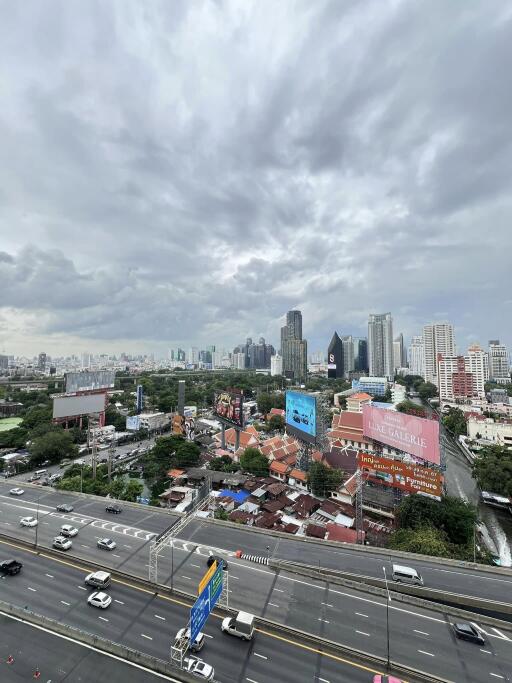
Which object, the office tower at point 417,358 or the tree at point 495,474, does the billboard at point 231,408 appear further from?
the office tower at point 417,358

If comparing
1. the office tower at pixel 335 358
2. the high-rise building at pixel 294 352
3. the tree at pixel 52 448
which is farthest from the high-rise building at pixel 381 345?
the tree at pixel 52 448

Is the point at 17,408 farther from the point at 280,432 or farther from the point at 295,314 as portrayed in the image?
the point at 295,314

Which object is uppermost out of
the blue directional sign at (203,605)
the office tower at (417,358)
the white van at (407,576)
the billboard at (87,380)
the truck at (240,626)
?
the office tower at (417,358)

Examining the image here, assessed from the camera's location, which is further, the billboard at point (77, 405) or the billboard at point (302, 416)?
the billboard at point (77, 405)

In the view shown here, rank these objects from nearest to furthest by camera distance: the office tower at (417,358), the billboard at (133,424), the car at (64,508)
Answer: the car at (64,508), the billboard at (133,424), the office tower at (417,358)

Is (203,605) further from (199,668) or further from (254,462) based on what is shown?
(254,462)

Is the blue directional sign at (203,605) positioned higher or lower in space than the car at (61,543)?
higher
